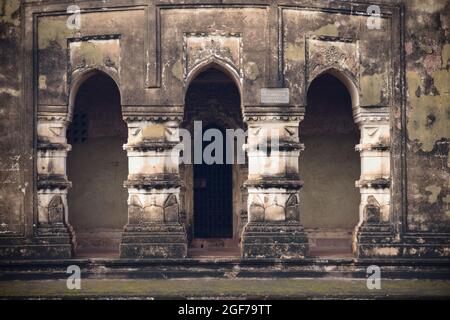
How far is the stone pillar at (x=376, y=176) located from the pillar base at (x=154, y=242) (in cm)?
358

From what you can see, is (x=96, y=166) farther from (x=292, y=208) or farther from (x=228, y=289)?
(x=228, y=289)

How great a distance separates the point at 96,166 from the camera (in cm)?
1911

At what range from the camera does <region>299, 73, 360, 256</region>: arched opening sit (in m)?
18.9

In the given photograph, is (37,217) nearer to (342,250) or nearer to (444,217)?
(342,250)

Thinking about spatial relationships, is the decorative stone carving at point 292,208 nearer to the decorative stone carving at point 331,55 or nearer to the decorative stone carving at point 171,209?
the decorative stone carving at point 171,209

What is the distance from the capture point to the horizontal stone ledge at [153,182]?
15898 mm

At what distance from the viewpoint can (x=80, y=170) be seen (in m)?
19.1

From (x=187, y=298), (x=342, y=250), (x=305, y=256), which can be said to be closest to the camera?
(x=187, y=298)

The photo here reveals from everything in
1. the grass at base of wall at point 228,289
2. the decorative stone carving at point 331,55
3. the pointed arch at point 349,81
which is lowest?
the grass at base of wall at point 228,289

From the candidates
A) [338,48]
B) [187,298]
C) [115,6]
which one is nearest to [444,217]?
[338,48]

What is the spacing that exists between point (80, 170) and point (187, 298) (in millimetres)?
6021

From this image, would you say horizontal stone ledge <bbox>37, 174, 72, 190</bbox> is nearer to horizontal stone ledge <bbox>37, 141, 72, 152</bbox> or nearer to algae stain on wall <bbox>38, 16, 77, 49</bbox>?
horizontal stone ledge <bbox>37, 141, 72, 152</bbox>

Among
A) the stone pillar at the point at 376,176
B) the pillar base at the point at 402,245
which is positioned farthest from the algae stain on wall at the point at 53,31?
the pillar base at the point at 402,245

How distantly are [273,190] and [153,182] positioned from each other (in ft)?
7.54
